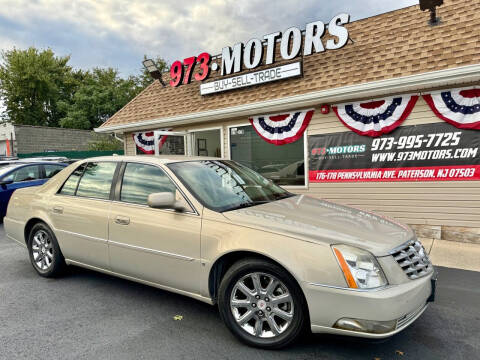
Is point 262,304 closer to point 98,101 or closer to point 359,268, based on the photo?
point 359,268

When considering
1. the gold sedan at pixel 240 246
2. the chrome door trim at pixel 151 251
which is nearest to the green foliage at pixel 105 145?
the gold sedan at pixel 240 246

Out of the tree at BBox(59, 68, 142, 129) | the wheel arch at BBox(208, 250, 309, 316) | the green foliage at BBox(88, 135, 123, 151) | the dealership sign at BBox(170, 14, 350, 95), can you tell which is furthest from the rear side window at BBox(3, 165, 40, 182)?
the tree at BBox(59, 68, 142, 129)

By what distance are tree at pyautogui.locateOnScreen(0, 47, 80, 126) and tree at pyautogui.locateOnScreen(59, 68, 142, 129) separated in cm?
514

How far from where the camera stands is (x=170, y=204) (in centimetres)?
303

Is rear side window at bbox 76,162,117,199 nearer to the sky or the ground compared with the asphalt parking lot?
nearer to the sky

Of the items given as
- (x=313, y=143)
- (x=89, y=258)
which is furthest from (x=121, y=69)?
(x=89, y=258)

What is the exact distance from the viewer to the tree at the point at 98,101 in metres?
34.7

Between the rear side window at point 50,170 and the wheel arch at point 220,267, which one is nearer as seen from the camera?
the wheel arch at point 220,267

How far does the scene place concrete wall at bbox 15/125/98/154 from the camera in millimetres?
22550

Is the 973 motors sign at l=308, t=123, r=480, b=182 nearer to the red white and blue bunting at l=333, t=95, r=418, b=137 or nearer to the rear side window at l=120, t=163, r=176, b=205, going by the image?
the red white and blue bunting at l=333, t=95, r=418, b=137

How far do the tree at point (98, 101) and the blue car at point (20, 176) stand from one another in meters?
27.5

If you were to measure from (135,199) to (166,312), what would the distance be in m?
1.16

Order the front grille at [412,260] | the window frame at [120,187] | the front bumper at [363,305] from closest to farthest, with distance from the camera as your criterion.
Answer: the front bumper at [363,305] → the front grille at [412,260] → the window frame at [120,187]

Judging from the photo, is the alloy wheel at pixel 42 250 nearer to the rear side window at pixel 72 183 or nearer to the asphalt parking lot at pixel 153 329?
the asphalt parking lot at pixel 153 329
